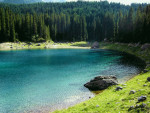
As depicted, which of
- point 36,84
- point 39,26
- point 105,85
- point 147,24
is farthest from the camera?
point 39,26

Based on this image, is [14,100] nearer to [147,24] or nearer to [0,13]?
[147,24]

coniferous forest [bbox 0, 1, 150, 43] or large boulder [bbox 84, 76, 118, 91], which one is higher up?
coniferous forest [bbox 0, 1, 150, 43]

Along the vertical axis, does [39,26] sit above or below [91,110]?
above

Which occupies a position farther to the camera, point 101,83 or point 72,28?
point 72,28

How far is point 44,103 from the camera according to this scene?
25938 mm

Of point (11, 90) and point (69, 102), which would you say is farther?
point (11, 90)

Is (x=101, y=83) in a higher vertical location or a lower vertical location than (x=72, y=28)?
lower

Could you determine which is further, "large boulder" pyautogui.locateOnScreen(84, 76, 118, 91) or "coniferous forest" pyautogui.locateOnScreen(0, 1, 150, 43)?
"coniferous forest" pyautogui.locateOnScreen(0, 1, 150, 43)

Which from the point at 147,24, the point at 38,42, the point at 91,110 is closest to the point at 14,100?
the point at 91,110

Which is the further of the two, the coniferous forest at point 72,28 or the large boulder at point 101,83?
the coniferous forest at point 72,28

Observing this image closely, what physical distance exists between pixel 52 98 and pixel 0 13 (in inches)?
5385

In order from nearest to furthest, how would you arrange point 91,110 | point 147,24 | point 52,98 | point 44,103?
point 91,110 < point 44,103 < point 52,98 < point 147,24

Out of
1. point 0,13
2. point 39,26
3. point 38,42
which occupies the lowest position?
point 38,42

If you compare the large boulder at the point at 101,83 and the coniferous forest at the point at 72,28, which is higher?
the coniferous forest at the point at 72,28
